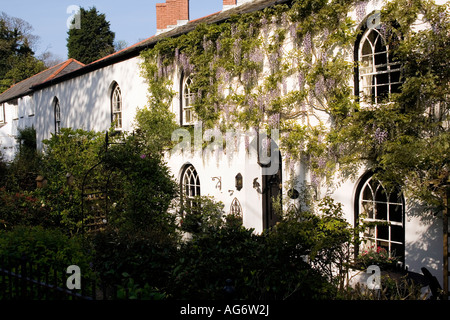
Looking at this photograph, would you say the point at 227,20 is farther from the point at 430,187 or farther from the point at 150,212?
the point at 430,187

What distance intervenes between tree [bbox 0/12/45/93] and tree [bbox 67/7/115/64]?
4.78m

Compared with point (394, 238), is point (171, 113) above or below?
above

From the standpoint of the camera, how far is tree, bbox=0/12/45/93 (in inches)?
1619

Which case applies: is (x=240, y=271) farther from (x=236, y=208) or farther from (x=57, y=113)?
(x=57, y=113)

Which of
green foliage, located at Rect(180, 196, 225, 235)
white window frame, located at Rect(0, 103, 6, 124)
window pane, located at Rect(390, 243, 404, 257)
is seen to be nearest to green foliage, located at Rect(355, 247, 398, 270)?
window pane, located at Rect(390, 243, 404, 257)

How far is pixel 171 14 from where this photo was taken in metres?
14.1

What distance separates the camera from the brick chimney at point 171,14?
13.9 m

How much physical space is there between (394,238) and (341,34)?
423cm

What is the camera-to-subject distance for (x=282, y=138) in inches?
355

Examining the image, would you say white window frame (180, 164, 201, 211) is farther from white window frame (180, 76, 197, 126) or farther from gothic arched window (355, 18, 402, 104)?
gothic arched window (355, 18, 402, 104)

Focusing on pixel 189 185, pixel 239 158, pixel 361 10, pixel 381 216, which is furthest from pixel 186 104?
pixel 381 216
